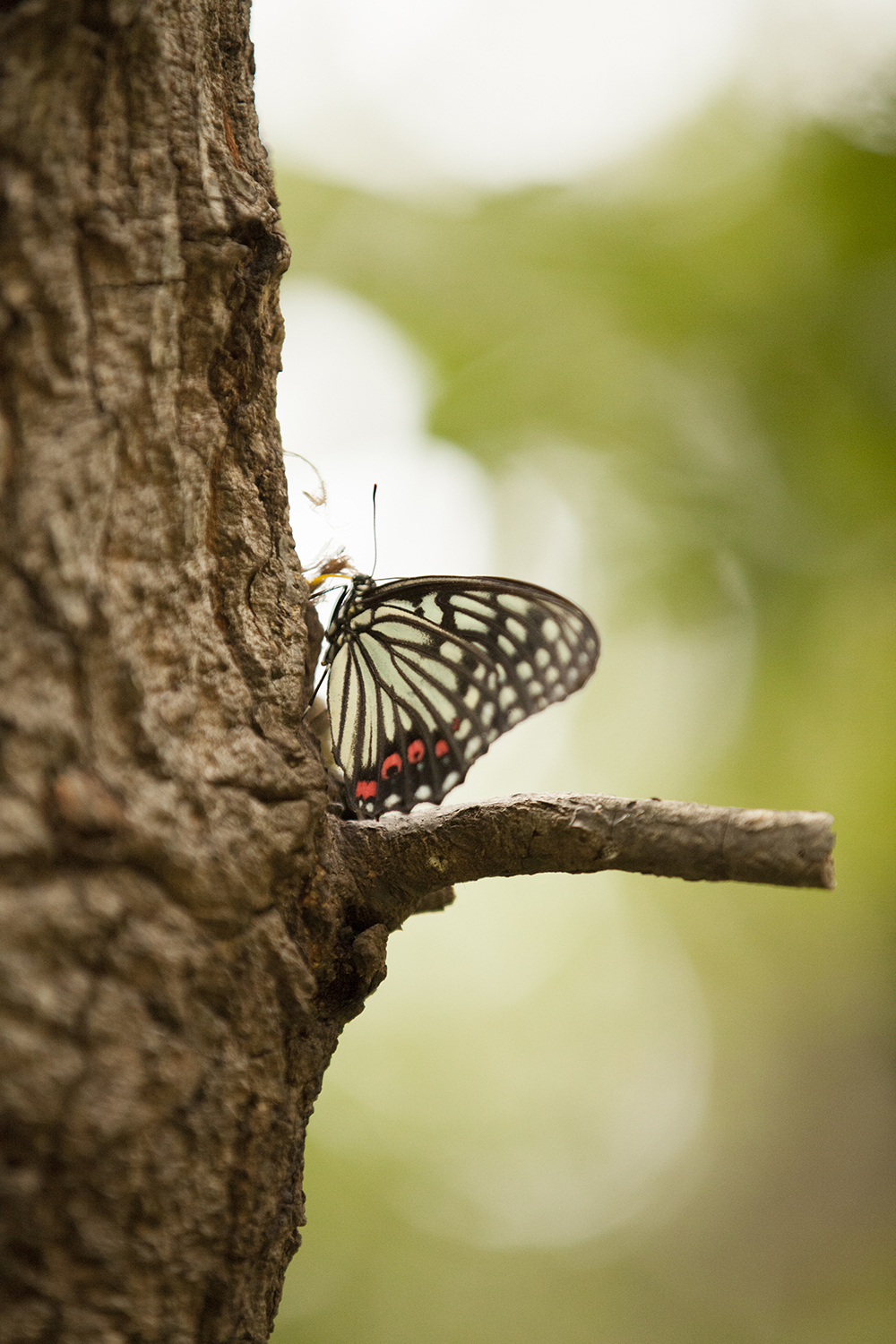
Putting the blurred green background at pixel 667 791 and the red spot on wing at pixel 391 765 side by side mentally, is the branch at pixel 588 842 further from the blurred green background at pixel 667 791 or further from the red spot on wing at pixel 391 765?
the blurred green background at pixel 667 791

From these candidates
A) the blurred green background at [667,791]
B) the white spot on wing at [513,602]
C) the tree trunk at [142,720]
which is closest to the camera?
the tree trunk at [142,720]

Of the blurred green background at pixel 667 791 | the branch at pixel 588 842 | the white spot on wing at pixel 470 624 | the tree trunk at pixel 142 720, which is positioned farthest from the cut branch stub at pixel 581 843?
the blurred green background at pixel 667 791

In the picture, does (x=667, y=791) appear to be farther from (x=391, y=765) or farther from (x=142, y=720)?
(x=142, y=720)

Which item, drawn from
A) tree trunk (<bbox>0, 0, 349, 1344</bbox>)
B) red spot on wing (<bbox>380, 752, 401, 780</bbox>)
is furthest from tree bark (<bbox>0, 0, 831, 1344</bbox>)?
red spot on wing (<bbox>380, 752, 401, 780</bbox>)

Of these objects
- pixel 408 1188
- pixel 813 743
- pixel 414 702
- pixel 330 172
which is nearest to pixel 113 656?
pixel 414 702

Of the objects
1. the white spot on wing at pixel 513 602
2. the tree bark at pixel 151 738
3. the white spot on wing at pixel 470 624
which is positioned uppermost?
the white spot on wing at pixel 513 602

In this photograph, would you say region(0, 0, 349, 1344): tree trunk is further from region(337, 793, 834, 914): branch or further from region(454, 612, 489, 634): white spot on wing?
region(454, 612, 489, 634): white spot on wing

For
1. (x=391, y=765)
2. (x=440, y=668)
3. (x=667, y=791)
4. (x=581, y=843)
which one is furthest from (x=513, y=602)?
(x=667, y=791)
